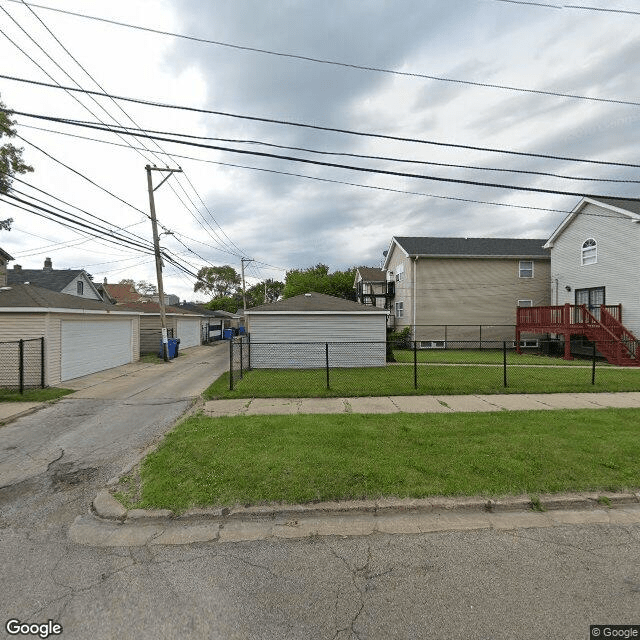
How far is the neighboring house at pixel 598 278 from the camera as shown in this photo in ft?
50.3

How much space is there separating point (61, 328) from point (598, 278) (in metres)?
24.7

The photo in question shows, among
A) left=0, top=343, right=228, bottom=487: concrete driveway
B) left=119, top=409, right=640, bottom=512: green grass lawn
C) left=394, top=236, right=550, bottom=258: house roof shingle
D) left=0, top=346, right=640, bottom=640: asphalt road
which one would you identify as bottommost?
left=0, top=343, right=228, bottom=487: concrete driveway

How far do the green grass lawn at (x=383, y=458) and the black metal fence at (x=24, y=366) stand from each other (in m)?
7.54

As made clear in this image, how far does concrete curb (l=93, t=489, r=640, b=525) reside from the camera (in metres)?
3.49

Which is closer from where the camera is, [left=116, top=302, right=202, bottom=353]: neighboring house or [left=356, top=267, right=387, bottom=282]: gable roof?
[left=116, top=302, right=202, bottom=353]: neighboring house

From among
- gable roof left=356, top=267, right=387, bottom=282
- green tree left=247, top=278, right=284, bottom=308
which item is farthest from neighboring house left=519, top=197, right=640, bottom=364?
green tree left=247, top=278, right=284, bottom=308

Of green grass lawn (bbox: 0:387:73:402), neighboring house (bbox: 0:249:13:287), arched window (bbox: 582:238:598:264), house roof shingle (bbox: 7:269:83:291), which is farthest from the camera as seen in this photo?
house roof shingle (bbox: 7:269:83:291)

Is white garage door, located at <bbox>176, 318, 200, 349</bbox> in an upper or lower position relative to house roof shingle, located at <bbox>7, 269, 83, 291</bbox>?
lower

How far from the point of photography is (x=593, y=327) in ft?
52.3

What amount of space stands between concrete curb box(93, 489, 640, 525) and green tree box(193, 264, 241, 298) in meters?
67.9

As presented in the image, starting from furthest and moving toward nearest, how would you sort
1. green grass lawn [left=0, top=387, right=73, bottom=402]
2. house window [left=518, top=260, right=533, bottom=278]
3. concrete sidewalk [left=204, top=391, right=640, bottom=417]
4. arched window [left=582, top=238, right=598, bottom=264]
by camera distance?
1. house window [left=518, top=260, right=533, bottom=278]
2. arched window [left=582, top=238, right=598, bottom=264]
3. green grass lawn [left=0, top=387, right=73, bottom=402]
4. concrete sidewalk [left=204, top=391, right=640, bottom=417]

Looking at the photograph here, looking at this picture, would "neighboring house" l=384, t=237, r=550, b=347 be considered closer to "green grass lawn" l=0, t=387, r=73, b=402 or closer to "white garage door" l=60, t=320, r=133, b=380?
"white garage door" l=60, t=320, r=133, b=380

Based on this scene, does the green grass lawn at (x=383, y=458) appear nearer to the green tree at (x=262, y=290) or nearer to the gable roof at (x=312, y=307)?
the gable roof at (x=312, y=307)

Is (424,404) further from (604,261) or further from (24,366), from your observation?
(604,261)
